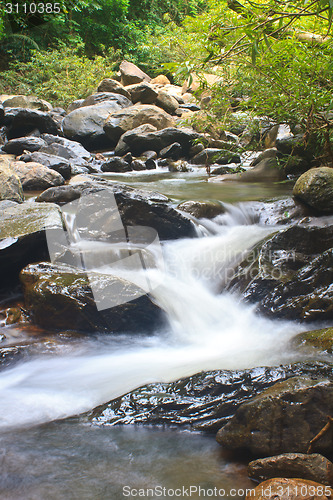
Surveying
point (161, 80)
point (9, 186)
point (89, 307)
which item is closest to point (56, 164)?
point (9, 186)

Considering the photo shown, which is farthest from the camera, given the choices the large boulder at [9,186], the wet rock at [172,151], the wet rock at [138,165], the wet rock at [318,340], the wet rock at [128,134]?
the wet rock at [128,134]

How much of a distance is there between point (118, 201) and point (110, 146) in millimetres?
9592

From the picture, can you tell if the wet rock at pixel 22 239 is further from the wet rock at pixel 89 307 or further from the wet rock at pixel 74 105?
the wet rock at pixel 74 105

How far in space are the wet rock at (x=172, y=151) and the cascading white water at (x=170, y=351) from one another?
26.1 ft

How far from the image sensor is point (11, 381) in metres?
2.94

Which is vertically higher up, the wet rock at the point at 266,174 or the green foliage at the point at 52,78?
the green foliage at the point at 52,78

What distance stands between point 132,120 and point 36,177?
261 inches

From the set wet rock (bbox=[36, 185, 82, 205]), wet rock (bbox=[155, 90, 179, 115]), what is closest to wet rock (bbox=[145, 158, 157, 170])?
wet rock (bbox=[36, 185, 82, 205])

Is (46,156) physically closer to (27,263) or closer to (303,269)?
(27,263)

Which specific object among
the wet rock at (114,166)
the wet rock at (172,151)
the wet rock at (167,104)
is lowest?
the wet rock at (114,166)

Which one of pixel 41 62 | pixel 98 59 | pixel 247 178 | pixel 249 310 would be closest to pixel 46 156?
pixel 247 178

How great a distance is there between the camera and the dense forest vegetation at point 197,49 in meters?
3.03

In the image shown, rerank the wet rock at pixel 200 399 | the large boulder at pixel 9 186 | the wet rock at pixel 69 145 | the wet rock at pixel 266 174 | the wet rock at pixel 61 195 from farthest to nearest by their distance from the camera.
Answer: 1. the wet rock at pixel 69 145
2. the wet rock at pixel 266 174
3. the wet rock at pixel 61 195
4. the large boulder at pixel 9 186
5. the wet rock at pixel 200 399

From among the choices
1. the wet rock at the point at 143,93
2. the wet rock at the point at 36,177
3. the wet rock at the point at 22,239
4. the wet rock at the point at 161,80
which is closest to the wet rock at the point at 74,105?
the wet rock at the point at 143,93
